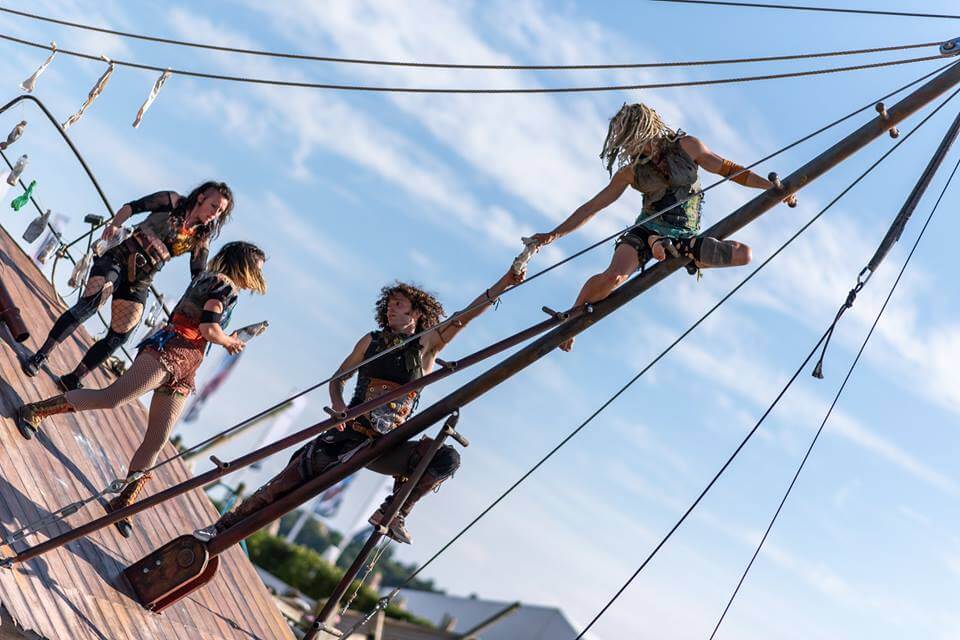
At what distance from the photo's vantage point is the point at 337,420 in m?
6.46

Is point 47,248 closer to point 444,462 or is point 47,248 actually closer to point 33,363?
point 33,363

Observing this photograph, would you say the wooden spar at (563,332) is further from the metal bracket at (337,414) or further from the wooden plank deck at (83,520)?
the wooden plank deck at (83,520)

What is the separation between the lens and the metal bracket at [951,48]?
718 cm

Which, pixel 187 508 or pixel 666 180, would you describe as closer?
pixel 666 180

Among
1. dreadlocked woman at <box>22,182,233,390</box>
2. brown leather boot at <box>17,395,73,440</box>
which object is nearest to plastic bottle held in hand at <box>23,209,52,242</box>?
dreadlocked woman at <box>22,182,233,390</box>

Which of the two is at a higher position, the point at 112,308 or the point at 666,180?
the point at 666,180

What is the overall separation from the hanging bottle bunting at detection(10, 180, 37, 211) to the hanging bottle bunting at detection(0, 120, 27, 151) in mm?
360

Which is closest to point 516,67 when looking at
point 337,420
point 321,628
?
point 337,420

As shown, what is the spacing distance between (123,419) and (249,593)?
1677 mm

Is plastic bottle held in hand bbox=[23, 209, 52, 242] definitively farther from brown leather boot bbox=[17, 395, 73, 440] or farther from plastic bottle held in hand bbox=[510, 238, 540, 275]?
plastic bottle held in hand bbox=[510, 238, 540, 275]

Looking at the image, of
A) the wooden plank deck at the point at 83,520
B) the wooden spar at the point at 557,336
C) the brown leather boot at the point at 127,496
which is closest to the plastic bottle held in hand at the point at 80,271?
the wooden plank deck at the point at 83,520

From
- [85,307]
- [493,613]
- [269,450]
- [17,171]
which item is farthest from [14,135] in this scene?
[493,613]

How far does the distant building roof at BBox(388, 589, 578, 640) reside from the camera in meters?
25.3

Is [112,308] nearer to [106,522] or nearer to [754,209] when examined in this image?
[106,522]
